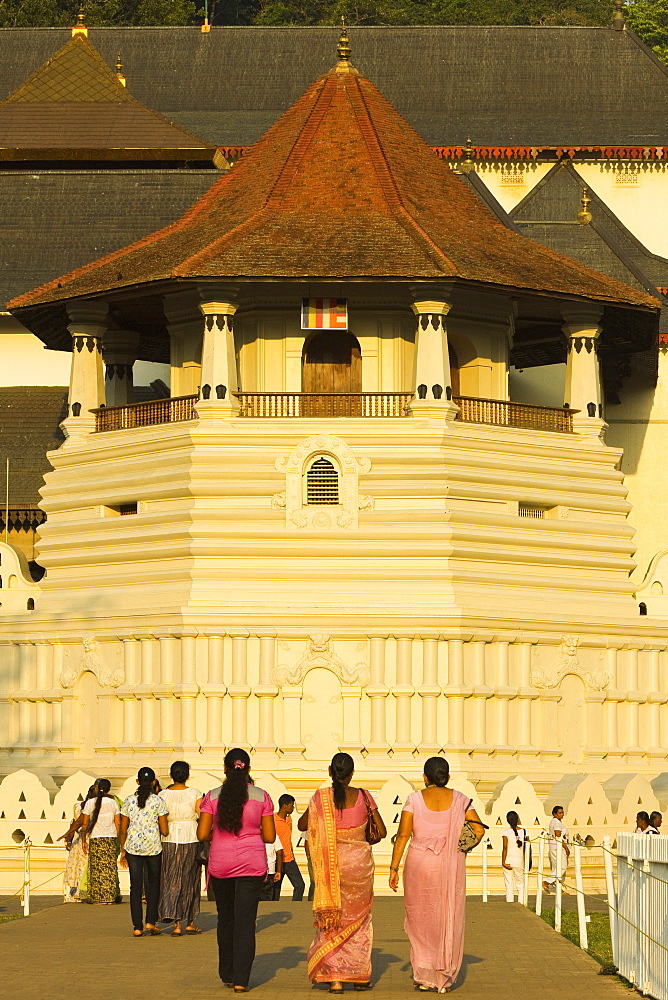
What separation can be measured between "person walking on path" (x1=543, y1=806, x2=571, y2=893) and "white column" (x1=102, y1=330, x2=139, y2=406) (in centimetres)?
1514

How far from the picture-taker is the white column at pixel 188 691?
115 feet

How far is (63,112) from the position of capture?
5641 centimetres

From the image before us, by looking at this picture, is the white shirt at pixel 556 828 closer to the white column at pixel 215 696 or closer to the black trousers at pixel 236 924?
the white column at pixel 215 696

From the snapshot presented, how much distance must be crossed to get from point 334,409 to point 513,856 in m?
11.2

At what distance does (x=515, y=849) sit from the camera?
28125mm

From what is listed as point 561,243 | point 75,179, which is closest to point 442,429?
point 561,243

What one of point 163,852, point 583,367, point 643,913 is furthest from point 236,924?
point 583,367

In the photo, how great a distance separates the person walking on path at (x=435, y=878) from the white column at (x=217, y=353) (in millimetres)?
19712

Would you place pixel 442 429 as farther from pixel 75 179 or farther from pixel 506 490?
pixel 75 179

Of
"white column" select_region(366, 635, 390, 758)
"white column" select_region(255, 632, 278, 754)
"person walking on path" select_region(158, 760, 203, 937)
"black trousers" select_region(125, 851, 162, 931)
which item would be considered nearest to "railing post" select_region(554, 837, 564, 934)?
"person walking on path" select_region(158, 760, 203, 937)

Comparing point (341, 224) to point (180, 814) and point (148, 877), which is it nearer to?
point (180, 814)

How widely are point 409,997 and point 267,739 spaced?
18.5 meters

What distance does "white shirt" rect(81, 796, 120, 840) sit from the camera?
24.6m

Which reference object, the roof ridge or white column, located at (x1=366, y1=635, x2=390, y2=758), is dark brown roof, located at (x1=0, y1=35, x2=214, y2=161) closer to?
the roof ridge
